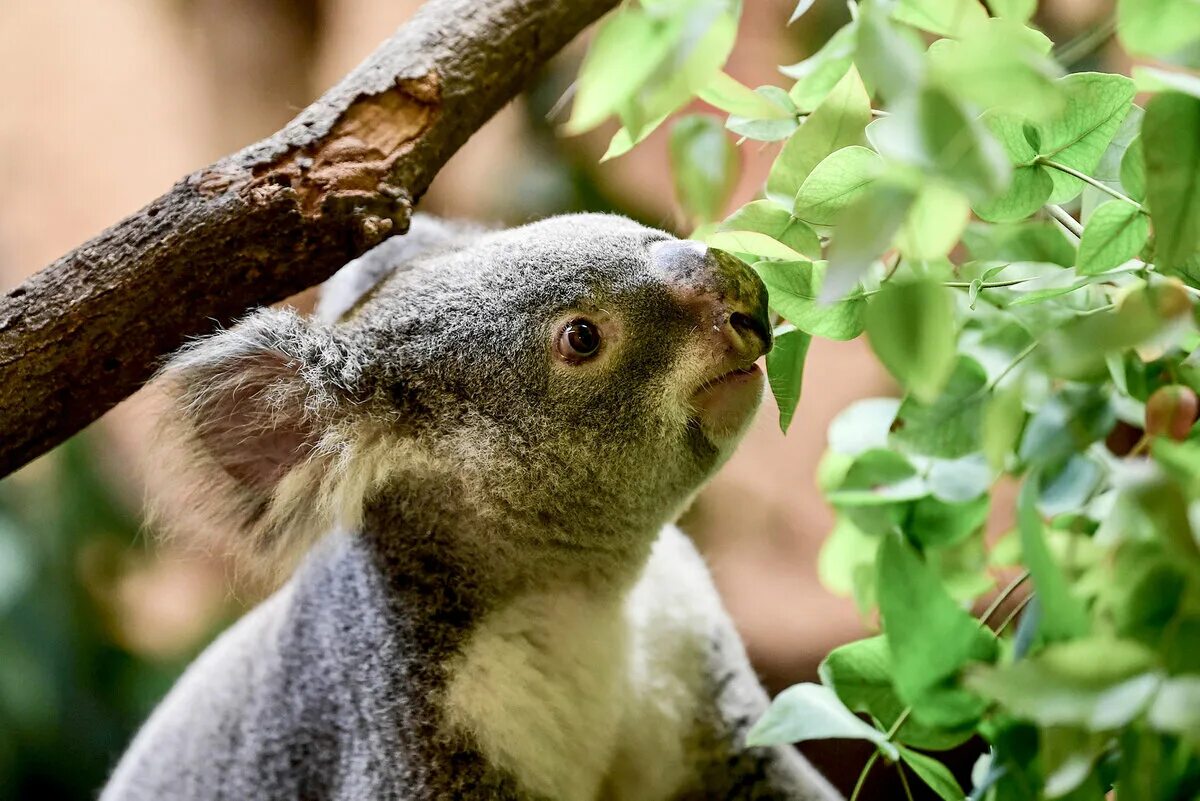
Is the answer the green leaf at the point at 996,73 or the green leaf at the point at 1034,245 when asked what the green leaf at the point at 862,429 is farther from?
the green leaf at the point at 996,73

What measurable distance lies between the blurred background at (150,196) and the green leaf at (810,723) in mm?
1937

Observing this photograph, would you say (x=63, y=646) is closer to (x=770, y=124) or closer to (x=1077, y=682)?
(x=770, y=124)

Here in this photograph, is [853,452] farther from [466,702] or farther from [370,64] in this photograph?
[370,64]

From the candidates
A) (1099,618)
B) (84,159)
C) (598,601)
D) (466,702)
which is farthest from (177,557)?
(84,159)

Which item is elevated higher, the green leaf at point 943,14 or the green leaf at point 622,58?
the green leaf at point 622,58

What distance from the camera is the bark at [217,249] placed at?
1388mm

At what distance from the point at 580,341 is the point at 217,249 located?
0.50 metres

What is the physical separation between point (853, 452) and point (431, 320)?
0.65m

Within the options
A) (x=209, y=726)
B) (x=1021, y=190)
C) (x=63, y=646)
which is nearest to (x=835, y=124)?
(x=1021, y=190)

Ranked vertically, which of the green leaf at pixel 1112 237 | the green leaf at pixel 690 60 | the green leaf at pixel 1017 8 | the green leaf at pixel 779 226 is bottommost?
the green leaf at pixel 1112 237

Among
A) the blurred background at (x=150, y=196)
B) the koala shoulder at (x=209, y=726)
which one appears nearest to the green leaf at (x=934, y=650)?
the koala shoulder at (x=209, y=726)

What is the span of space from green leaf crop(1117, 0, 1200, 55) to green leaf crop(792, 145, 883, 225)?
0.90ft

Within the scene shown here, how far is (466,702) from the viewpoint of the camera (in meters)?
1.61

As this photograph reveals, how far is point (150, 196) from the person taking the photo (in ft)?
15.7
